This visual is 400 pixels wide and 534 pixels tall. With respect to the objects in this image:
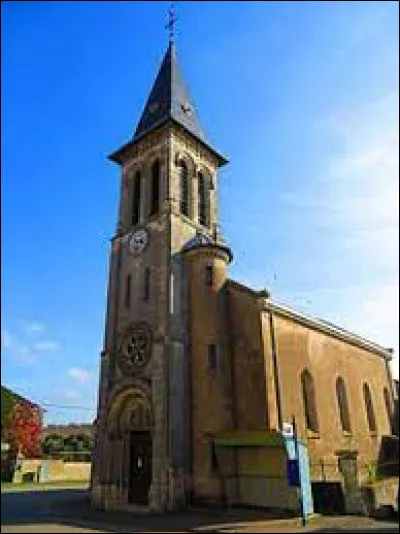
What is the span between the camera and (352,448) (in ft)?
96.2

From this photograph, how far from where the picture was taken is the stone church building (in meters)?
22.8

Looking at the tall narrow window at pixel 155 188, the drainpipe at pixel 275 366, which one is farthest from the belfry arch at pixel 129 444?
the tall narrow window at pixel 155 188

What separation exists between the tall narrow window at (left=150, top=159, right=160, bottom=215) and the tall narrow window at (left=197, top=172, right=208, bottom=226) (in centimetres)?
280

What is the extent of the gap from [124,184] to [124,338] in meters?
11.6

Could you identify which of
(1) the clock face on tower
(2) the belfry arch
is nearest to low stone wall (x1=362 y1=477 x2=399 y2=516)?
(2) the belfry arch

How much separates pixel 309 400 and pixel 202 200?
14196 mm

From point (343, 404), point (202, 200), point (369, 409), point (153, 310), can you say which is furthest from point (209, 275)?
point (369, 409)

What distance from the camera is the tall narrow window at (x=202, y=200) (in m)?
32.1

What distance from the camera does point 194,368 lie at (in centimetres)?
2531

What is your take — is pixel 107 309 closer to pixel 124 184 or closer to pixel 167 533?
pixel 124 184

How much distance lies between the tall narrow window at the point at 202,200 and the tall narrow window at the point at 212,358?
9388 millimetres

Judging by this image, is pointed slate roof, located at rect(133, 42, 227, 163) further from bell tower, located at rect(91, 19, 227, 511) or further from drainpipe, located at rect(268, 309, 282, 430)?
drainpipe, located at rect(268, 309, 282, 430)

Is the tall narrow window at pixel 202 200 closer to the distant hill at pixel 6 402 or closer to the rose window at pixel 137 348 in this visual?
the rose window at pixel 137 348

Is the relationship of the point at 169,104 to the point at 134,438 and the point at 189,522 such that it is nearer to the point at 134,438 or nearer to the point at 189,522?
the point at 134,438
